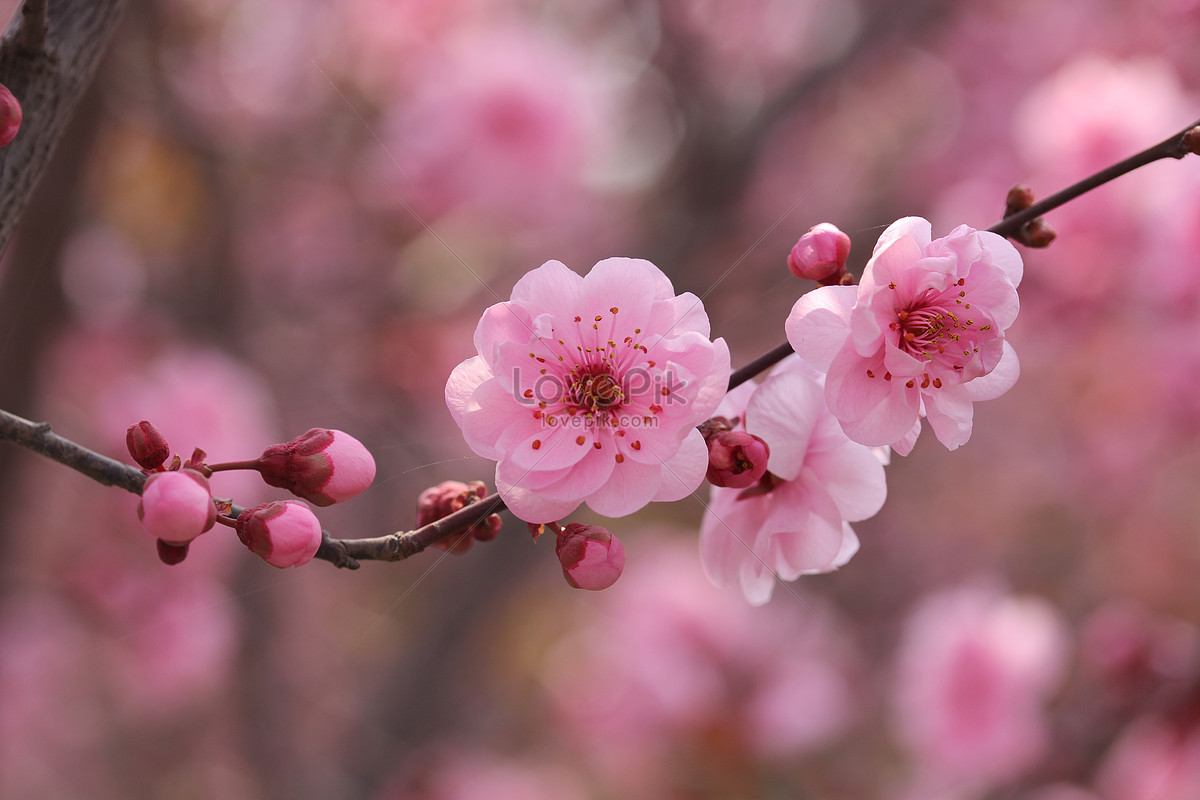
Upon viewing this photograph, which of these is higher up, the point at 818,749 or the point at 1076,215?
the point at 1076,215

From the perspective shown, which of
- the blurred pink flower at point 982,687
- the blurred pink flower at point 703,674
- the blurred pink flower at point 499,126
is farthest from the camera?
the blurred pink flower at point 703,674

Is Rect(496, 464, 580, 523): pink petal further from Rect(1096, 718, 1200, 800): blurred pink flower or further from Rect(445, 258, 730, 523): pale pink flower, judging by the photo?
Rect(1096, 718, 1200, 800): blurred pink flower

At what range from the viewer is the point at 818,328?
0.58 m

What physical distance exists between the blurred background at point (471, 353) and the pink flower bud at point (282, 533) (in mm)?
787

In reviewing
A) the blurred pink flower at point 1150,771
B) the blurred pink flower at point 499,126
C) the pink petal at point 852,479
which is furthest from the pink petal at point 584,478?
the blurred pink flower at point 499,126

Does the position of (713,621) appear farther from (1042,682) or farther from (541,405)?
(541,405)

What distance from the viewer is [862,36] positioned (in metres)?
2.38

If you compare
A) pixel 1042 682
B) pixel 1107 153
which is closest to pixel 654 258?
pixel 1107 153

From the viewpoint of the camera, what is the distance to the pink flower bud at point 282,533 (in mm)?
535

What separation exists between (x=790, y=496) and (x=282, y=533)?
0.43 metres

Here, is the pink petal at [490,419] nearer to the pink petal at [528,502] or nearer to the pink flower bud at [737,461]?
the pink petal at [528,502]

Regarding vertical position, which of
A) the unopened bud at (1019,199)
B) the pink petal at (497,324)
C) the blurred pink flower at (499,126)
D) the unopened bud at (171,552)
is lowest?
the unopened bud at (171,552)

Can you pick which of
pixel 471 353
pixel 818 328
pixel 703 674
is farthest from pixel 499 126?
pixel 818 328

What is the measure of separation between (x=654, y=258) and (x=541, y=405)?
5.75 ft
